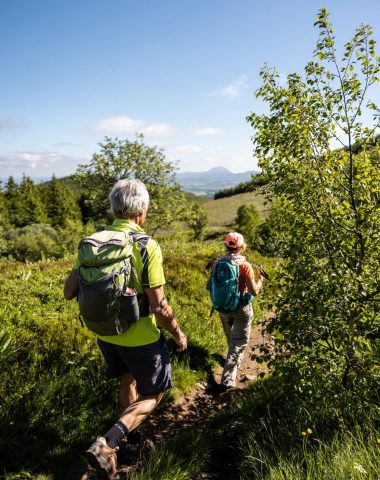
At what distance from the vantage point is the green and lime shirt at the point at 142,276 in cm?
299

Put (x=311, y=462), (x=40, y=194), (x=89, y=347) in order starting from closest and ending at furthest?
(x=311, y=462) → (x=89, y=347) → (x=40, y=194)

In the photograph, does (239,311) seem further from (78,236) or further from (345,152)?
(78,236)

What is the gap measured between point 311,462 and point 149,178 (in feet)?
69.1

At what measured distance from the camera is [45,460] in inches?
136

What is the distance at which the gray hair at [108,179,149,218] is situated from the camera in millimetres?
3133

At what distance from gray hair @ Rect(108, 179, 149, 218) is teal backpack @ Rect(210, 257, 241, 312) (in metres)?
2.47

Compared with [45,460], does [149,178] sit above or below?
above

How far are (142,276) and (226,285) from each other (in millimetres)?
2552

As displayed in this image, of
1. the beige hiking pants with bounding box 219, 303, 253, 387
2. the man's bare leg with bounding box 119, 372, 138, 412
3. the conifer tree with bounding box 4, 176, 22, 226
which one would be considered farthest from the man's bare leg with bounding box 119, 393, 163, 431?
the conifer tree with bounding box 4, 176, 22, 226

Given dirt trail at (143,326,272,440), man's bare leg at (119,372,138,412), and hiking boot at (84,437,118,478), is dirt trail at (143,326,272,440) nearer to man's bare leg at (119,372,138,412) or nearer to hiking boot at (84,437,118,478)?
man's bare leg at (119,372,138,412)

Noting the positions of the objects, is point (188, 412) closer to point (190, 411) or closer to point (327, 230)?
point (190, 411)

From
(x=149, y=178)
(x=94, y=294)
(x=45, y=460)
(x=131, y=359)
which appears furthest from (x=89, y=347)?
(x=149, y=178)

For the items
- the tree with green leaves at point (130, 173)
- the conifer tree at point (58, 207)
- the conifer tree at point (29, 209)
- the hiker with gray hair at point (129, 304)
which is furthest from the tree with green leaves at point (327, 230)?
the conifer tree at point (58, 207)

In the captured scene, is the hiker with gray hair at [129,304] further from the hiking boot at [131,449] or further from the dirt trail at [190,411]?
the dirt trail at [190,411]
